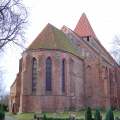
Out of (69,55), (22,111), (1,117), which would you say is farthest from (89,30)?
(1,117)

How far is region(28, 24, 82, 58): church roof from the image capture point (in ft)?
144

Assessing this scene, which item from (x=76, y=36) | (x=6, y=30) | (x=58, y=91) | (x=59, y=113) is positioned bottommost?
(x=59, y=113)

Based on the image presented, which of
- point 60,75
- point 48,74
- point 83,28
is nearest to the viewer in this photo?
point 48,74

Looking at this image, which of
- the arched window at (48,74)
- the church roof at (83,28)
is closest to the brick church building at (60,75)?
the arched window at (48,74)

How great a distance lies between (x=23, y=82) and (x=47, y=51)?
5359mm

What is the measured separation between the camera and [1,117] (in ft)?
97.5

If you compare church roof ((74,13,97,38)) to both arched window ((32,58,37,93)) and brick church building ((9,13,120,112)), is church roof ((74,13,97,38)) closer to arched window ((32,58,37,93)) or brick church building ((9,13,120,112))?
brick church building ((9,13,120,112))

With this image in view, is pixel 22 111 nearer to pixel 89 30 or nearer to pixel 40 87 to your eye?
pixel 40 87

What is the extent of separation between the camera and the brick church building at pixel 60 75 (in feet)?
136

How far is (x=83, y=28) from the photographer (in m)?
56.7

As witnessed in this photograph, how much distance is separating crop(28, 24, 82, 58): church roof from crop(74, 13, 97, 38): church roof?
5940 mm

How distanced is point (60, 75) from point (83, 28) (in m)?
16.5

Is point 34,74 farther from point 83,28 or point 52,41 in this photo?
point 83,28

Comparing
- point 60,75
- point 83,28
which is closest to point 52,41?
point 60,75
